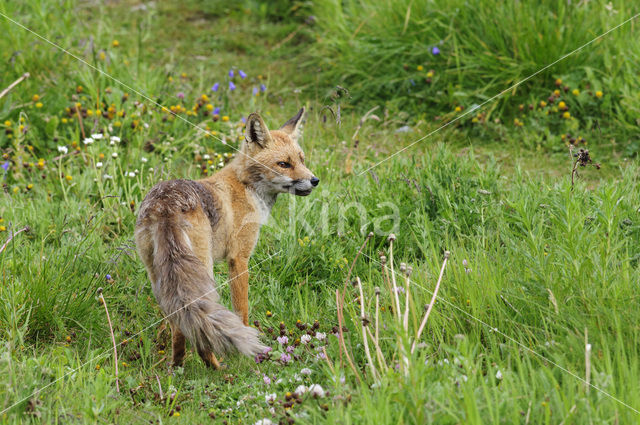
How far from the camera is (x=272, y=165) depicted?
495cm

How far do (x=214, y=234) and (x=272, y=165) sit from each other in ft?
2.54

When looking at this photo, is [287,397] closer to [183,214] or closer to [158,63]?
[183,214]

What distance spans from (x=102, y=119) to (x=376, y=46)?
10.4 feet

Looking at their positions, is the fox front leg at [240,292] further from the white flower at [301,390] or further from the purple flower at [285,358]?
the white flower at [301,390]

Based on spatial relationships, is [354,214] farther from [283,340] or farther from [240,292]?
[283,340]

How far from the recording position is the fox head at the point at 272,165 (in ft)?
16.1

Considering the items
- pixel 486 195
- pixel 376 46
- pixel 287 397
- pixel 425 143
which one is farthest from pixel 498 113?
pixel 287 397

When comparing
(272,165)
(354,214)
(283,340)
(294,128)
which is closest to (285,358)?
(283,340)

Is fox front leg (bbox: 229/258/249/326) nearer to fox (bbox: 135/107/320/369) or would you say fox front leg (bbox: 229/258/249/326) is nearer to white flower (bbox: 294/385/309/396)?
fox (bbox: 135/107/320/369)

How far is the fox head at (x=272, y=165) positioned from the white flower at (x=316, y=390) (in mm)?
1836

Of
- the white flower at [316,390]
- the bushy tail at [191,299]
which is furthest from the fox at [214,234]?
the white flower at [316,390]

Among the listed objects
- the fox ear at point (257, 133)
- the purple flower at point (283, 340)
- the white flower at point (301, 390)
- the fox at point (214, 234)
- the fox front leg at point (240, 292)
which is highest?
the fox ear at point (257, 133)

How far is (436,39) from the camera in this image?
24.6 feet

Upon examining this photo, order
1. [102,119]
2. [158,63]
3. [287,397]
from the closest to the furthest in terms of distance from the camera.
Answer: [287,397] → [102,119] → [158,63]
